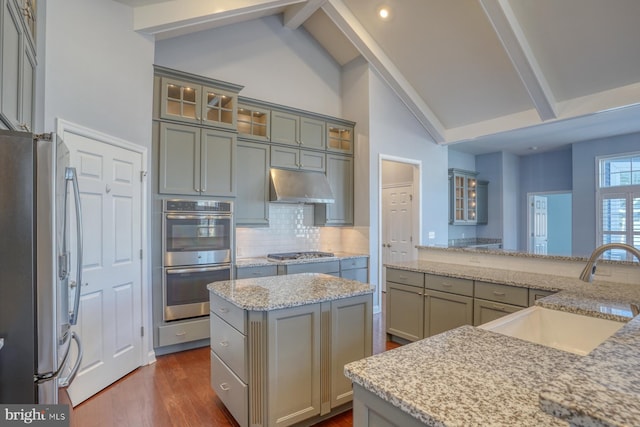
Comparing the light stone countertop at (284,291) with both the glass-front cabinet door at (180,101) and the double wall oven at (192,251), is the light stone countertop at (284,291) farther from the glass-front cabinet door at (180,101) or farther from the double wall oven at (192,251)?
the glass-front cabinet door at (180,101)

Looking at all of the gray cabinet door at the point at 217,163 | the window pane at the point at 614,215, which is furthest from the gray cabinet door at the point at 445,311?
the window pane at the point at 614,215

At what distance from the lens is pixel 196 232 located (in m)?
3.49

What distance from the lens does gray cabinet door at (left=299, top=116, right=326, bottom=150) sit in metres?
4.64

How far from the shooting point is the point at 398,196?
6086 mm

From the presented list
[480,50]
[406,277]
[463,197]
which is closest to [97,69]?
[406,277]

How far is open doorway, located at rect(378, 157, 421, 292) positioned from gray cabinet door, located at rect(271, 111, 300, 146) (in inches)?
67.9

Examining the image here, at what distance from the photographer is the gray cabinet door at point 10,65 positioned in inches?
54.7

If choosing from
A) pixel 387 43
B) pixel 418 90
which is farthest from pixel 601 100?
pixel 387 43

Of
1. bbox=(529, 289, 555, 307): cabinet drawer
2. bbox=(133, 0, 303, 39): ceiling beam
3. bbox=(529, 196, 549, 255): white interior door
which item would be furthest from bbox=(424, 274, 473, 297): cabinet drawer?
bbox=(529, 196, 549, 255): white interior door

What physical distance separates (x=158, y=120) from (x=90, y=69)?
2.46 feet

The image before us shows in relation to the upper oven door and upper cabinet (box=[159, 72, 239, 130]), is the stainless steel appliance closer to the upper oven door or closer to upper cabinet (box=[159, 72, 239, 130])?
the upper oven door

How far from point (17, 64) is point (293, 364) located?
7.15 feet

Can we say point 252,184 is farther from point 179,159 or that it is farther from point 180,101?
point 180,101

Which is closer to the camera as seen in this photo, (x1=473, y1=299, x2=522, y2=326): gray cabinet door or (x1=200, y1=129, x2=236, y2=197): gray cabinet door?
(x1=473, y1=299, x2=522, y2=326): gray cabinet door
